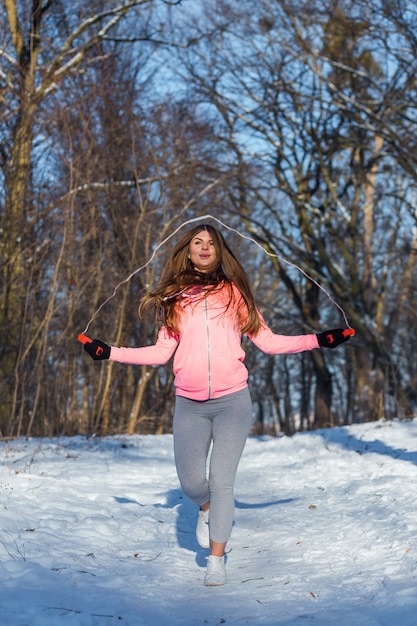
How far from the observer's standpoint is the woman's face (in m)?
4.50

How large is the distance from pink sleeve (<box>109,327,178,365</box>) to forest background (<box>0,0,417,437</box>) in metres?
3.85

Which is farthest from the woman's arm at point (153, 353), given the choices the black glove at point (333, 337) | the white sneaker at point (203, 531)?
the white sneaker at point (203, 531)

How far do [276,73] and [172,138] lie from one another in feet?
12.9

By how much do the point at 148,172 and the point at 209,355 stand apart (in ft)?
35.1

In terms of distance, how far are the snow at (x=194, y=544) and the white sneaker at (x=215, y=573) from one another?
4 centimetres

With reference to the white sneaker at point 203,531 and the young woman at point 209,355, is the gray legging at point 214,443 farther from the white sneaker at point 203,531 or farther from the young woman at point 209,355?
the white sneaker at point 203,531

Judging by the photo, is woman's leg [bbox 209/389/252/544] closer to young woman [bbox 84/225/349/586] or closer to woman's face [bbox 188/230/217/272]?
young woman [bbox 84/225/349/586]

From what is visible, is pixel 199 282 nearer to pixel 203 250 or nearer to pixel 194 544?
pixel 203 250

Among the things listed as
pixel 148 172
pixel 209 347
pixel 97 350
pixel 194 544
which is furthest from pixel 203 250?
pixel 148 172

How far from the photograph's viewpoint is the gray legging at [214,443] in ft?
13.5

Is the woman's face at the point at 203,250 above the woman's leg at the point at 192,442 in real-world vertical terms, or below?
above

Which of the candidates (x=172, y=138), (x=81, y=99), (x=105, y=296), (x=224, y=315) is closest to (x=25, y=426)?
(x=105, y=296)

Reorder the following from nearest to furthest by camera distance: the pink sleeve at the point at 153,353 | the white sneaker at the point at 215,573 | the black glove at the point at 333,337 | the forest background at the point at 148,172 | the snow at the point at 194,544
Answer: the snow at the point at 194,544, the white sneaker at the point at 215,573, the black glove at the point at 333,337, the pink sleeve at the point at 153,353, the forest background at the point at 148,172

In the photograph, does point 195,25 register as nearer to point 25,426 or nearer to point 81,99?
point 81,99
